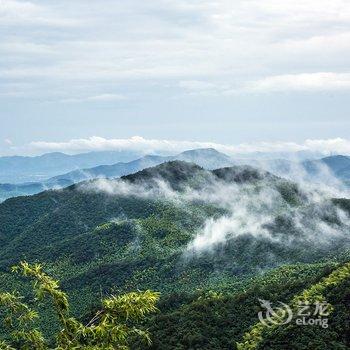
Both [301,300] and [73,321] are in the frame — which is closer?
[73,321]

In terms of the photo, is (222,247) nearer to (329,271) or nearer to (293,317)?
(329,271)

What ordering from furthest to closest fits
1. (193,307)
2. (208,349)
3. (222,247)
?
(222,247), (193,307), (208,349)

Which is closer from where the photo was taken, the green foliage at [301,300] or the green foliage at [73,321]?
the green foliage at [73,321]

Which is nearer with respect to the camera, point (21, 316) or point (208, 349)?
point (21, 316)

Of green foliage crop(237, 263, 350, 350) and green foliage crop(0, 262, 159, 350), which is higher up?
green foliage crop(0, 262, 159, 350)

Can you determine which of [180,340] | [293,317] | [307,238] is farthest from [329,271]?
[307,238]

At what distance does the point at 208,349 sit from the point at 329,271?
2475cm

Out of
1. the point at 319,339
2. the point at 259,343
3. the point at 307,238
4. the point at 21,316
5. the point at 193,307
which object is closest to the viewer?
the point at 21,316

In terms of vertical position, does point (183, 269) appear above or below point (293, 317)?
below

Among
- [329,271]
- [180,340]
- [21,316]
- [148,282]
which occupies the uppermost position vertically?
[21,316]

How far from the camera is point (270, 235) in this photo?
170000 mm

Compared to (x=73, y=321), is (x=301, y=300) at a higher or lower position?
lower

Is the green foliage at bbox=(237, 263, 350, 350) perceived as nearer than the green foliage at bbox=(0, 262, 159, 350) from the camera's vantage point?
No

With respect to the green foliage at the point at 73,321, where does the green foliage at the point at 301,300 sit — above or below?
below
